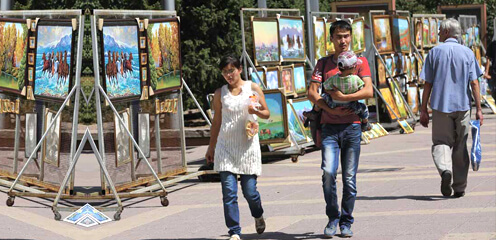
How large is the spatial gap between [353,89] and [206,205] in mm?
3007

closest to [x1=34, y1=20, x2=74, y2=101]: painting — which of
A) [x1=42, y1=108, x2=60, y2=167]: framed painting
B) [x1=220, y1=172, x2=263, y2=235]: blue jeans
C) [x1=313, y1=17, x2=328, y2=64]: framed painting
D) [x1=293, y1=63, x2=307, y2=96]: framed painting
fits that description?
[x1=42, y1=108, x2=60, y2=167]: framed painting

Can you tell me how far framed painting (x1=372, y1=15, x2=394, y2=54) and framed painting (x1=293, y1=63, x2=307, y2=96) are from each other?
3.31 meters

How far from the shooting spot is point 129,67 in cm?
1076

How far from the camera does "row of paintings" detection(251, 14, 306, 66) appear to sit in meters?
14.2

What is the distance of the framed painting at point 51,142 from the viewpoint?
34.6ft

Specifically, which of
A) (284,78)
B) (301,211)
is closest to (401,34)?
(284,78)

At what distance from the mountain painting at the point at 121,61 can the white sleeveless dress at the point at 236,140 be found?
2.77m

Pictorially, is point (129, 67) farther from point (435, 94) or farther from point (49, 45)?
point (435, 94)

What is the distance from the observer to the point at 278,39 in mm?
14664

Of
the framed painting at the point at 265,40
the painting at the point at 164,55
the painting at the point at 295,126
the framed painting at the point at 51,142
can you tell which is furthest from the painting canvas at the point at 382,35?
the framed painting at the point at 51,142

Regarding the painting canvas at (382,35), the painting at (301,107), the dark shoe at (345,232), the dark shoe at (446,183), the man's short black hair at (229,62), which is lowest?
the dark shoe at (345,232)

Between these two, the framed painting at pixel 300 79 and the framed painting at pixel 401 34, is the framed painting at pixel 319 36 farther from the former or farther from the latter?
the framed painting at pixel 401 34

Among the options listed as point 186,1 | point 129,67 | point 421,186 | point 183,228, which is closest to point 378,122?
point 186,1

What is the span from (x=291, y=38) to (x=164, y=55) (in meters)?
4.17
